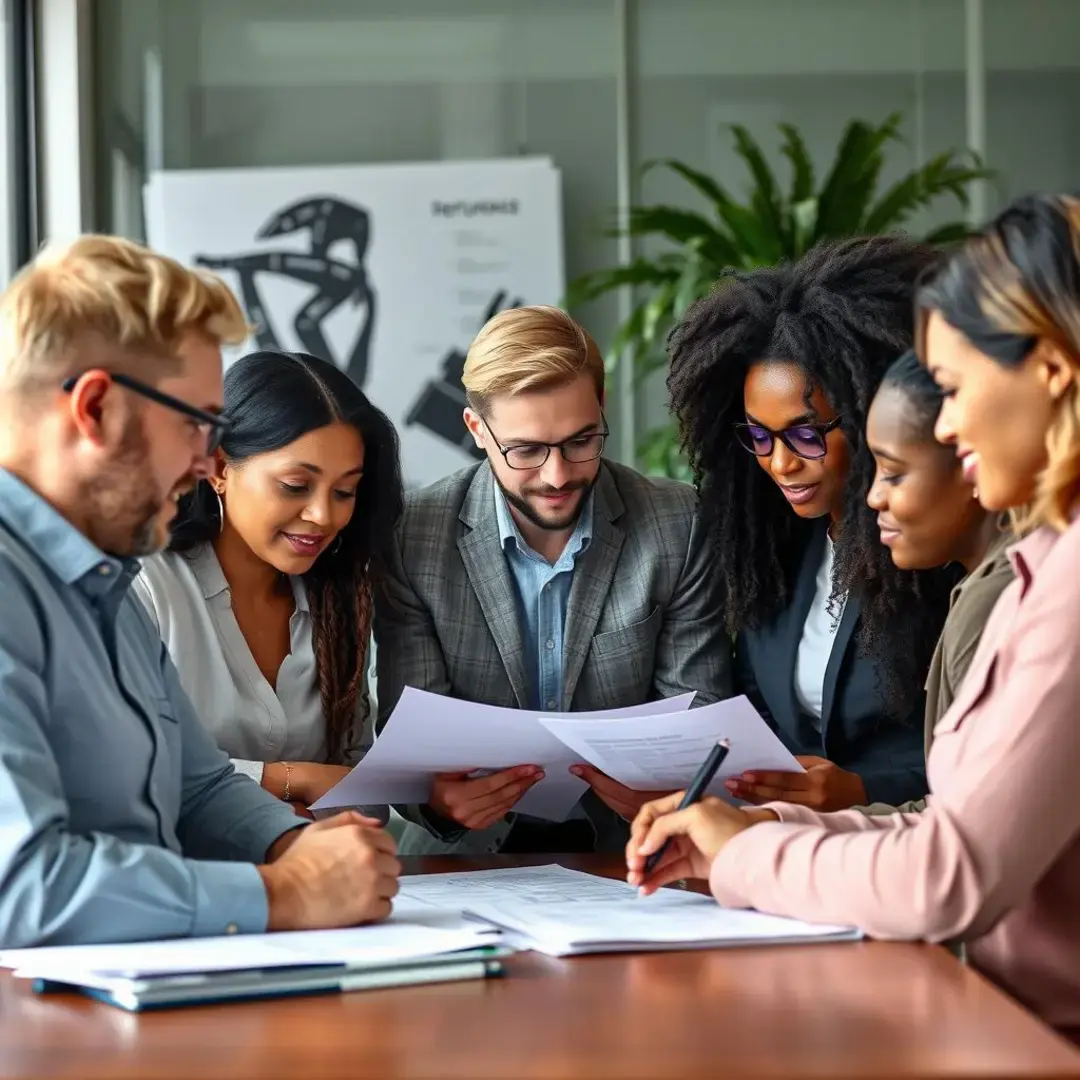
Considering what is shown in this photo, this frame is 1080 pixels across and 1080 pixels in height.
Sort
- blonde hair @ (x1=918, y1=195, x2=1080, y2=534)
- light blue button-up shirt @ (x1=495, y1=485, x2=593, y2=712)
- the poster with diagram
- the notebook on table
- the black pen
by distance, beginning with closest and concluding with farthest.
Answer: the notebook on table
blonde hair @ (x1=918, y1=195, x2=1080, y2=534)
the black pen
light blue button-up shirt @ (x1=495, y1=485, x2=593, y2=712)
the poster with diagram

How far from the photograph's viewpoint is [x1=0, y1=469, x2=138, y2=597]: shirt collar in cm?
135

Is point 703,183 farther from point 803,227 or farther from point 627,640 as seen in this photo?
point 627,640

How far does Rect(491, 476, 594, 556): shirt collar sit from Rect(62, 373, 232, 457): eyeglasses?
0.97m

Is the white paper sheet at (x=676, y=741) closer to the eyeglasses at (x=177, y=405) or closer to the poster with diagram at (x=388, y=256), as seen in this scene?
the eyeglasses at (x=177, y=405)

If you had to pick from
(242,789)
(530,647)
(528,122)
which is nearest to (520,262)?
(528,122)

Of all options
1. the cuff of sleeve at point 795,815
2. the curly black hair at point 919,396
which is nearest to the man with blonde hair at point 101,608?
the cuff of sleeve at point 795,815

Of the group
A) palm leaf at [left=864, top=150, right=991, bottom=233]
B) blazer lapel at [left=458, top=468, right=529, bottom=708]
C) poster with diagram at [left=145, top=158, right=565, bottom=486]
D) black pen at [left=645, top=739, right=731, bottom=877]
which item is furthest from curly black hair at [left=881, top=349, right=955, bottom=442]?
poster with diagram at [left=145, top=158, right=565, bottom=486]

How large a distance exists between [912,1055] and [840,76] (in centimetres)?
418

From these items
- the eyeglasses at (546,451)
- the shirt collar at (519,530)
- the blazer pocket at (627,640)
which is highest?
the eyeglasses at (546,451)

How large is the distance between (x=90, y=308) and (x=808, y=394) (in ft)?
3.74

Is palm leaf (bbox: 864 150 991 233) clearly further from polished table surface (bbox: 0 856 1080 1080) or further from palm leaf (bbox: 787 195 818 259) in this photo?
polished table surface (bbox: 0 856 1080 1080)

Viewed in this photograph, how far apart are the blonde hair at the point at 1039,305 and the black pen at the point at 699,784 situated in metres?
0.43

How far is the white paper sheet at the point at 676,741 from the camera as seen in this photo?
1643mm

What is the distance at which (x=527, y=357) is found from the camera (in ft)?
7.53
